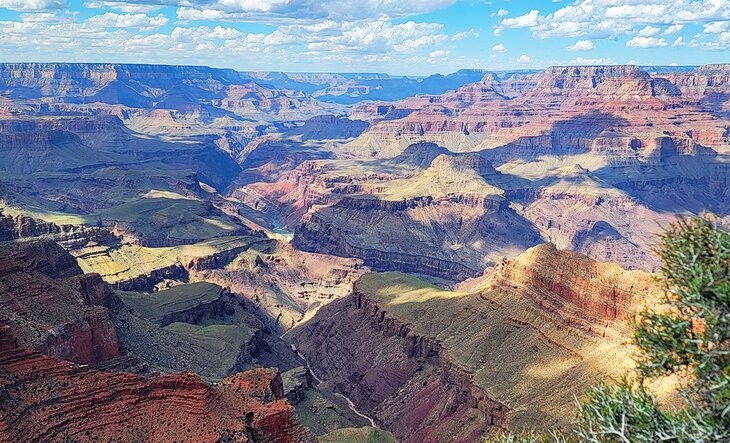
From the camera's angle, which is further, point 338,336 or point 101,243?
point 101,243

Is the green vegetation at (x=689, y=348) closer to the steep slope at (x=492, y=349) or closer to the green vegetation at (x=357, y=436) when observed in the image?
the steep slope at (x=492, y=349)

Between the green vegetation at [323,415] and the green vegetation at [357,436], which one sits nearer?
the green vegetation at [357,436]

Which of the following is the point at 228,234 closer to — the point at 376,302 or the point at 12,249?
the point at 376,302

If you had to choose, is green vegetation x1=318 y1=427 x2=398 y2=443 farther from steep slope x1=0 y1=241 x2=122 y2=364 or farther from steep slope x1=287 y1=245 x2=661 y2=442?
steep slope x1=0 y1=241 x2=122 y2=364

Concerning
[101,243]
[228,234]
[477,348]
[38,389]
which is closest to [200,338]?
[477,348]

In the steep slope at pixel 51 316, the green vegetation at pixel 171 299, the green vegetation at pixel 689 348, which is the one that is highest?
the green vegetation at pixel 689 348

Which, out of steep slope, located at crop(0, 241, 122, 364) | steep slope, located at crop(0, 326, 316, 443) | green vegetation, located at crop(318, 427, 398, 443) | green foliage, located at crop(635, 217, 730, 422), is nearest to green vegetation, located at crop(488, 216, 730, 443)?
green foliage, located at crop(635, 217, 730, 422)

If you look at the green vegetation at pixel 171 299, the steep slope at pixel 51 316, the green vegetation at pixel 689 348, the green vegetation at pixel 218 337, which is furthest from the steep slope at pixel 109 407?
the green vegetation at pixel 171 299
